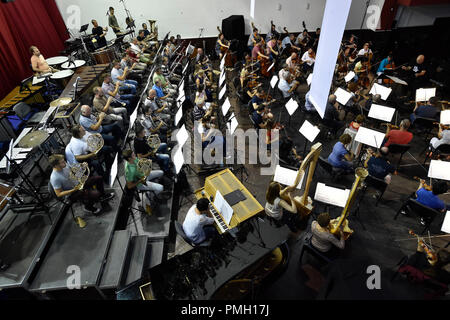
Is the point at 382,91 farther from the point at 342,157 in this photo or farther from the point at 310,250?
the point at 310,250

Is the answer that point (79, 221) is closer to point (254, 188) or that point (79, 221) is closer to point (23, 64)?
point (254, 188)

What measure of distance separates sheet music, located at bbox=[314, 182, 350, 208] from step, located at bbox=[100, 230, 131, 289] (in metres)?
3.65

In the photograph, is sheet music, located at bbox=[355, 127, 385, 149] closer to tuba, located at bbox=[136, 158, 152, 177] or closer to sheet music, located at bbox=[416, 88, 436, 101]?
sheet music, located at bbox=[416, 88, 436, 101]

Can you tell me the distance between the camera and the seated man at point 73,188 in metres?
4.45

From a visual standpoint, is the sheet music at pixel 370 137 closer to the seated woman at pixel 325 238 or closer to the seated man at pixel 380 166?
the seated man at pixel 380 166

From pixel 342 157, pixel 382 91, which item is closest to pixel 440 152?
pixel 382 91

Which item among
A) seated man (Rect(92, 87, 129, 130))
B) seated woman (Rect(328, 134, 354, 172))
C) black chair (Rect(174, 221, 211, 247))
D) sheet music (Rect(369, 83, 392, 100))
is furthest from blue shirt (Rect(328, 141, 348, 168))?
seated man (Rect(92, 87, 129, 130))

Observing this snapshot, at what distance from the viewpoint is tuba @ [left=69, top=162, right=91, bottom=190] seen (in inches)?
183

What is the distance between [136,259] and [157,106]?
439cm

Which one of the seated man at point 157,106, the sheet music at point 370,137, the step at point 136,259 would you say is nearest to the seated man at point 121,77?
the seated man at point 157,106

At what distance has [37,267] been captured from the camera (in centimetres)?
436

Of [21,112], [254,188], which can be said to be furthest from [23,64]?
[254,188]

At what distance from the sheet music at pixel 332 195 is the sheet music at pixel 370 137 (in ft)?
5.57
